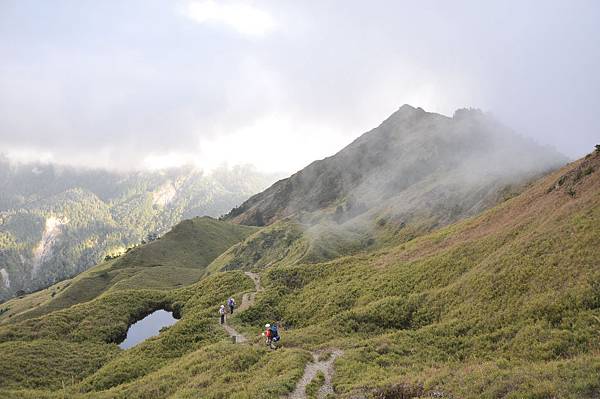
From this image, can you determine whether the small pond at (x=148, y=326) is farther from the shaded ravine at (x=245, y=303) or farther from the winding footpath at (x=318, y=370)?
the winding footpath at (x=318, y=370)

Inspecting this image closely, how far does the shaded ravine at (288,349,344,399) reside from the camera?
933 inches

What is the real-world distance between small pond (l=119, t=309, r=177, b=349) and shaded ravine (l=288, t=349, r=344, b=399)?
118 ft

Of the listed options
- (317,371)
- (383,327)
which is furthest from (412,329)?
(317,371)

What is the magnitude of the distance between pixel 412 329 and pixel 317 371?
1175cm

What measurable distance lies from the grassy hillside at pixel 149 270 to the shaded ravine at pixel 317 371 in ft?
274

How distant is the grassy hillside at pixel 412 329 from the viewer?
22.7 meters

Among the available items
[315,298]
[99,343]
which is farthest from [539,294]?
[99,343]

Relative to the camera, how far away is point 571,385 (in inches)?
663

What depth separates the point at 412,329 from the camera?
3500cm

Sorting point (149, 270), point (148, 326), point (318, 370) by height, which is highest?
point (149, 270)

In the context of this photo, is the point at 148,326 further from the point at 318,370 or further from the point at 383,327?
the point at 318,370

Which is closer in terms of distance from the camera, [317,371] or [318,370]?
[317,371]

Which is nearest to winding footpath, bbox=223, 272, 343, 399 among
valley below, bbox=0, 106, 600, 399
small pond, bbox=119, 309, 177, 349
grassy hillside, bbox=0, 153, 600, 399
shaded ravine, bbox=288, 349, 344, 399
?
shaded ravine, bbox=288, 349, 344, 399

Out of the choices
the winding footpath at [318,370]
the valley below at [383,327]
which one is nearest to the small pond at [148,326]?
the valley below at [383,327]
